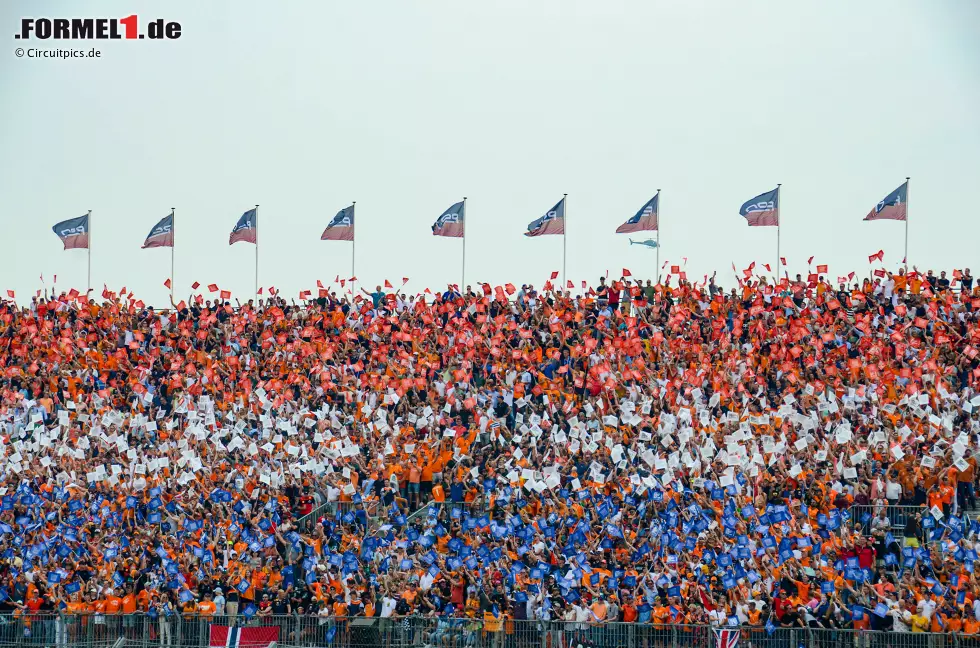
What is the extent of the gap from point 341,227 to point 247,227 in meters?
2.54

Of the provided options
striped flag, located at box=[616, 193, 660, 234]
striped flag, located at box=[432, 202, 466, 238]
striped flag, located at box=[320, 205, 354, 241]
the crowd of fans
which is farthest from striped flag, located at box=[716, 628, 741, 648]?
striped flag, located at box=[320, 205, 354, 241]

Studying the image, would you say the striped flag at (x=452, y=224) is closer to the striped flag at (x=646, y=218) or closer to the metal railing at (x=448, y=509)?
the striped flag at (x=646, y=218)

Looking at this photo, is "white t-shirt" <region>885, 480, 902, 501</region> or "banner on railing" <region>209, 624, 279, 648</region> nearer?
"banner on railing" <region>209, 624, 279, 648</region>

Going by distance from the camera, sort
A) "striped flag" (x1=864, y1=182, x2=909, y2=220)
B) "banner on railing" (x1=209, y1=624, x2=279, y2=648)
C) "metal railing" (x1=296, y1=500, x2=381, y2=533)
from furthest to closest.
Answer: "striped flag" (x1=864, y1=182, x2=909, y2=220), "metal railing" (x1=296, y1=500, x2=381, y2=533), "banner on railing" (x1=209, y1=624, x2=279, y2=648)

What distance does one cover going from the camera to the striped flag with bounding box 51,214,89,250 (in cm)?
4016

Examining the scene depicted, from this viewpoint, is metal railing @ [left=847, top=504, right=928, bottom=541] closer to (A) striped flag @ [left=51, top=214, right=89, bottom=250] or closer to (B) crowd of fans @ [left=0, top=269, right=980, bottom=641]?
(B) crowd of fans @ [left=0, top=269, right=980, bottom=641]

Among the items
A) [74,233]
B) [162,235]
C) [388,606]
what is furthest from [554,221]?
[388,606]

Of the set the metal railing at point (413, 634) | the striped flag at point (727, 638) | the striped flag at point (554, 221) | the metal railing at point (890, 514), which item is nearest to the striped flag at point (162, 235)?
the striped flag at point (554, 221)

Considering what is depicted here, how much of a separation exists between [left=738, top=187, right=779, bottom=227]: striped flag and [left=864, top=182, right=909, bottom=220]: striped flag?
238 centimetres

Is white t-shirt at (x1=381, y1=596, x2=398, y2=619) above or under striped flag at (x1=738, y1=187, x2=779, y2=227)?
under

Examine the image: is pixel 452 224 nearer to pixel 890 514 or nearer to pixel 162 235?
pixel 162 235

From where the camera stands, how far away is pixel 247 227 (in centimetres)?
3891

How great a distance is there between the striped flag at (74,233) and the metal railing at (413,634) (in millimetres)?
17308

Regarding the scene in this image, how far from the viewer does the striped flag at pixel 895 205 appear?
3459cm
